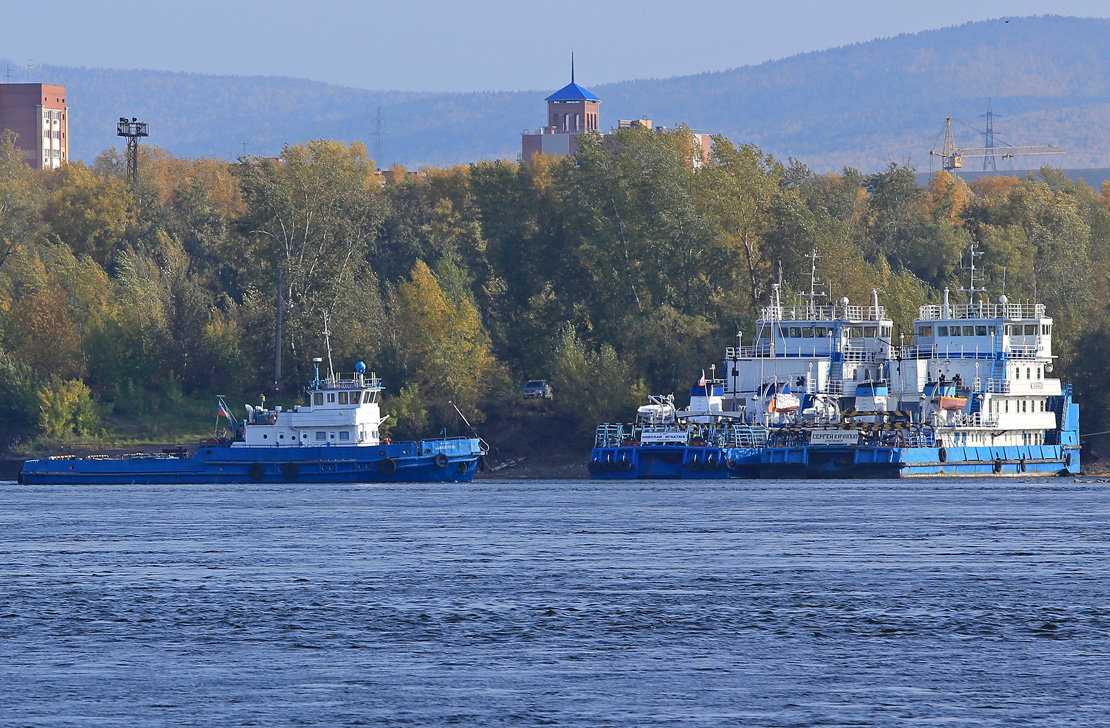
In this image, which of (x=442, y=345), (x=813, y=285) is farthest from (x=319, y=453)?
(x=813, y=285)

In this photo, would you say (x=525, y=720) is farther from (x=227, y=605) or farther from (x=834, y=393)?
(x=834, y=393)

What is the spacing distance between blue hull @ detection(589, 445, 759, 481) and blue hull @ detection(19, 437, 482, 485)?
24.5ft

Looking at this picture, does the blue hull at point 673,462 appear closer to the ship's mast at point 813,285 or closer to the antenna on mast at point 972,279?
the ship's mast at point 813,285

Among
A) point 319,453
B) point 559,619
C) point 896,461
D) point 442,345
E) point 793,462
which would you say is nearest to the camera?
point 559,619

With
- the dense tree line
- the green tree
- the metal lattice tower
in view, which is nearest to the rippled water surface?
the green tree

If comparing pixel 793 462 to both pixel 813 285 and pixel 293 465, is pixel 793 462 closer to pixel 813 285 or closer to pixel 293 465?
pixel 813 285

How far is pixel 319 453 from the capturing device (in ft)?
292

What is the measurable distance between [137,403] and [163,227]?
76.2ft

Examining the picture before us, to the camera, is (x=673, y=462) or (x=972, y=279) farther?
(x=972, y=279)

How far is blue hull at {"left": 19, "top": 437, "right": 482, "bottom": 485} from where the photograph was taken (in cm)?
8900

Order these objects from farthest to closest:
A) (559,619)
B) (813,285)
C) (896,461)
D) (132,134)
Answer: (132,134) < (813,285) < (896,461) < (559,619)

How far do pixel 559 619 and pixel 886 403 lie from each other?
61134 millimetres

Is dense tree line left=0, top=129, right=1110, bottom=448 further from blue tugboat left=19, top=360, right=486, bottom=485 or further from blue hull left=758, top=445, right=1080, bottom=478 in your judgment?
blue tugboat left=19, top=360, right=486, bottom=485

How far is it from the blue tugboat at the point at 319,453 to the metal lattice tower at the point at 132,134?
160 feet
